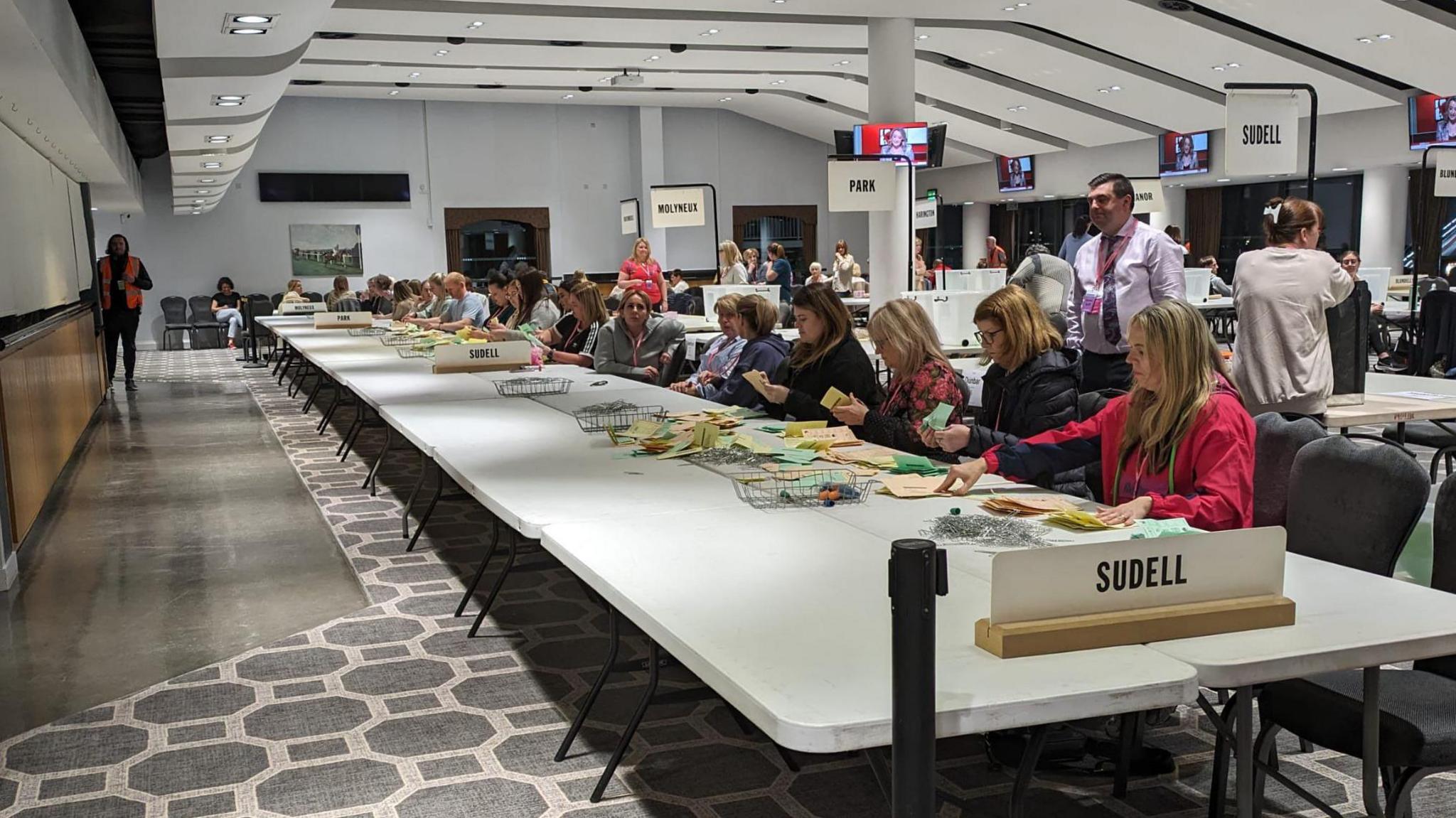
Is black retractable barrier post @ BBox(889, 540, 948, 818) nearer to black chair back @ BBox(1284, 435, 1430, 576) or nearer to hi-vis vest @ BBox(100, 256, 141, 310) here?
black chair back @ BBox(1284, 435, 1430, 576)

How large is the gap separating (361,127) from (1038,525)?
781 inches

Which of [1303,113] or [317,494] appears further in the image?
[1303,113]

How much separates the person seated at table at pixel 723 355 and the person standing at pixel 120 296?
819cm

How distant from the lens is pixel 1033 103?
18344mm

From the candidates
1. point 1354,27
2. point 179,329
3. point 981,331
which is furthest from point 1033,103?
point 981,331

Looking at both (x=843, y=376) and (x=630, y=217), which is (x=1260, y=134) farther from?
(x=630, y=217)

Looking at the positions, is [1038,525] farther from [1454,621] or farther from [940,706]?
[940,706]

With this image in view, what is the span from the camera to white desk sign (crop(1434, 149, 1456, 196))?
8727 millimetres

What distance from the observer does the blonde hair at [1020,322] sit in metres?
3.85

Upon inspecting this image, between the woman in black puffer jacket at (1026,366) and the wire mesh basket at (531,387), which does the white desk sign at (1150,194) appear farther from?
the woman in black puffer jacket at (1026,366)

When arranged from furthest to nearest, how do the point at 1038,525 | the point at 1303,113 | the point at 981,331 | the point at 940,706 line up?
the point at 1303,113 < the point at 981,331 < the point at 1038,525 < the point at 940,706

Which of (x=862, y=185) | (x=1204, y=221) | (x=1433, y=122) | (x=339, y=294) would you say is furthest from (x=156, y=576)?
(x=1204, y=221)

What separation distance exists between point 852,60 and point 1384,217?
7435 millimetres

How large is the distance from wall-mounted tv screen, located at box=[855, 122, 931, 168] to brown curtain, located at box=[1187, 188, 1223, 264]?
940cm
